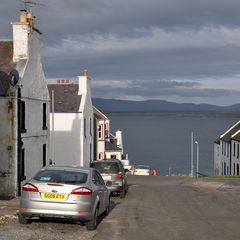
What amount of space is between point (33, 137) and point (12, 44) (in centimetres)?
453

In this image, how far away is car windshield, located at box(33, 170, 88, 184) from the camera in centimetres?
1192

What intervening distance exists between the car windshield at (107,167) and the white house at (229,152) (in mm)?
44139

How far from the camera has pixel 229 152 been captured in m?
68.9

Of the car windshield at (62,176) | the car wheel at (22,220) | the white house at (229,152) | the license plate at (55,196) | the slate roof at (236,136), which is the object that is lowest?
the white house at (229,152)

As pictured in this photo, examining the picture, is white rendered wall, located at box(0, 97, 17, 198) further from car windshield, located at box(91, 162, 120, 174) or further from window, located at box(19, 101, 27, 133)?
car windshield, located at box(91, 162, 120, 174)

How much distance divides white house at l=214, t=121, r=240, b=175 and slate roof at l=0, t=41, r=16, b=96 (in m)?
44.2

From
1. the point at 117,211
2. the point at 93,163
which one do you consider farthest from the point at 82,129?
the point at 117,211

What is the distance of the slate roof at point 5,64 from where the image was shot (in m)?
20.6

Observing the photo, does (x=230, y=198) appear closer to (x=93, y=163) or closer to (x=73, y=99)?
(x=93, y=163)

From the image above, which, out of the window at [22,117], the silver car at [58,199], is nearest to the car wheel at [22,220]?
the silver car at [58,199]

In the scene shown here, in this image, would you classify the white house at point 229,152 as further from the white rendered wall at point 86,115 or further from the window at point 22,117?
the window at point 22,117

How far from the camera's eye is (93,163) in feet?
70.6

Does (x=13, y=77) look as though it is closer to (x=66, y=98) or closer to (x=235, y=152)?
(x=66, y=98)

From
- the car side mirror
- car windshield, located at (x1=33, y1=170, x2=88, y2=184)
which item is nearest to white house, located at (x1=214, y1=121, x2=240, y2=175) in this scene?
the car side mirror
